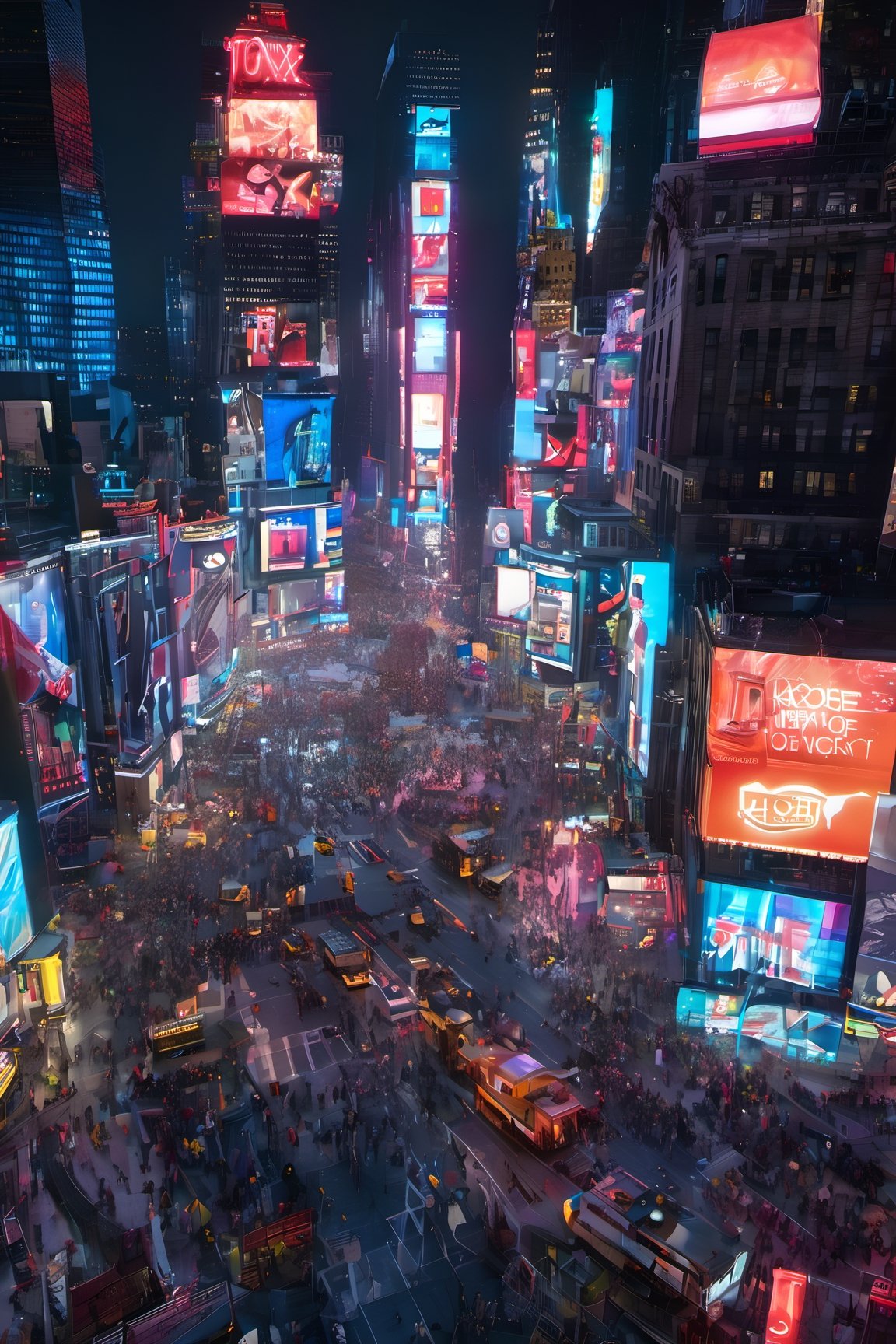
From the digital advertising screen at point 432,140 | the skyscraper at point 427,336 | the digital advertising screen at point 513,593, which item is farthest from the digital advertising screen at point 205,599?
the digital advertising screen at point 432,140

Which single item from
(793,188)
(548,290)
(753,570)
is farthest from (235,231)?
(753,570)

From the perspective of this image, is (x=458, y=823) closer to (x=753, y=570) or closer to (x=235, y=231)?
(x=753, y=570)

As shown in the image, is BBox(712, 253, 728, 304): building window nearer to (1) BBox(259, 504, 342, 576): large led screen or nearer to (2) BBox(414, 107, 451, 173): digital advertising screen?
(1) BBox(259, 504, 342, 576): large led screen

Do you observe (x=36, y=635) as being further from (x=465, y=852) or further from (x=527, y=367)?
(x=527, y=367)

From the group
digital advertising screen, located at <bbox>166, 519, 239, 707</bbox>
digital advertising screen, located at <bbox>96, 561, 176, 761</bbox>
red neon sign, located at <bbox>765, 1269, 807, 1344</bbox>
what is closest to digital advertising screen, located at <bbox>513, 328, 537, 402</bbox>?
digital advertising screen, located at <bbox>166, 519, 239, 707</bbox>

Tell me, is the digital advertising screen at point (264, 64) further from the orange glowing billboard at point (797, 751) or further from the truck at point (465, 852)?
the orange glowing billboard at point (797, 751)

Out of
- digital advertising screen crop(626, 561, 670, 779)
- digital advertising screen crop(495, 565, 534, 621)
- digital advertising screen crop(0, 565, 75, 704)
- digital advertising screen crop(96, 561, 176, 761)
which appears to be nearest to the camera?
digital advertising screen crop(0, 565, 75, 704)
